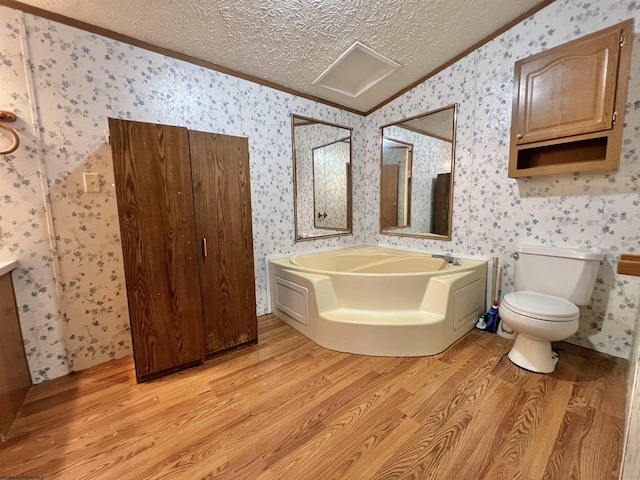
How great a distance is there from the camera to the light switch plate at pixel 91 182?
1.67 meters

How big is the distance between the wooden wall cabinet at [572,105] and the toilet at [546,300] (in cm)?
61

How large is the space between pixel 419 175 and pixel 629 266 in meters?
2.06

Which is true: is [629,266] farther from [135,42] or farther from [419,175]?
[135,42]

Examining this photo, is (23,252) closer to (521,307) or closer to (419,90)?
(521,307)

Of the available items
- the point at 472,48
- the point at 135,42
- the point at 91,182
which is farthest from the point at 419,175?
the point at 91,182

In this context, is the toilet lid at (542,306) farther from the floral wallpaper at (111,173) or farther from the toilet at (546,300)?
the floral wallpaper at (111,173)

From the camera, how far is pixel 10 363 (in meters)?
1.35

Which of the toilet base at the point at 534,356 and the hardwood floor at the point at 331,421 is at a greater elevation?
the toilet base at the point at 534,356

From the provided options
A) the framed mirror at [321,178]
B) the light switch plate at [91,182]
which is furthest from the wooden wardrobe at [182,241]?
the framed mirror at [321,178]

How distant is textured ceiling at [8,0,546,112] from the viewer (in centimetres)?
160

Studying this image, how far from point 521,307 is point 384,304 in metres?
0.86

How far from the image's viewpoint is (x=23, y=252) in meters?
1.52

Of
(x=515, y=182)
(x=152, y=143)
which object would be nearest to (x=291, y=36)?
(x=152, y=143)

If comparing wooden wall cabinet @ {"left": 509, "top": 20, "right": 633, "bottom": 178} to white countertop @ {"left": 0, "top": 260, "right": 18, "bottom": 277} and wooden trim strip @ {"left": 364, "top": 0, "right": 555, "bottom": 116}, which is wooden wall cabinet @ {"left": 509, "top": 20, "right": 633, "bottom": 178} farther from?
white countertop @ {"left": 0, "top": 260, "right": 18, "bottom": 277}
